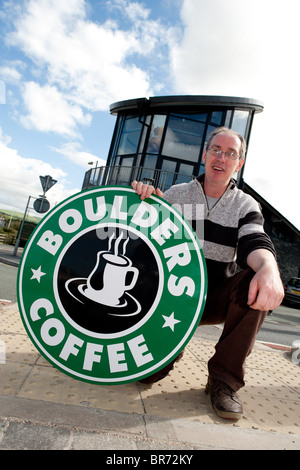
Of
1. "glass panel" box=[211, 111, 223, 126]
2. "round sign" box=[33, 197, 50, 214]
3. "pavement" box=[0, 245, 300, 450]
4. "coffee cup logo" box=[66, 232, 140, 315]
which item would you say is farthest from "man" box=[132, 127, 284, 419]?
"glass panel" box=[211, 111, 223, 126]

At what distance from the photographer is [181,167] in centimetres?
1252

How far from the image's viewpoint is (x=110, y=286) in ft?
5.31

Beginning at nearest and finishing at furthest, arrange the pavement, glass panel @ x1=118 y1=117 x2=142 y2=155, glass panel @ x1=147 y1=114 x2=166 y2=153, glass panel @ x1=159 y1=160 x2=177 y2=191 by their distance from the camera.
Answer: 1. the pavement
2. glass panel @ x1=159 y1=160 x2=177 y2=191
3. glass panel @ x1=147 y1=114 x2=166 y2=153
4. glass panel @ x1=118 y1=117 x2=142 y2=155

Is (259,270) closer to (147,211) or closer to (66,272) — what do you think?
(147,211)

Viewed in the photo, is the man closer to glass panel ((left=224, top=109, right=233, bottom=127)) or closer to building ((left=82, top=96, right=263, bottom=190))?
building ((left=82, top=96, right=263, bottom=190))

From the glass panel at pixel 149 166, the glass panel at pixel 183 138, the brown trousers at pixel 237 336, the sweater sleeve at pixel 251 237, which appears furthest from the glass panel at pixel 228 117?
the brown trousers at pixel 237 336

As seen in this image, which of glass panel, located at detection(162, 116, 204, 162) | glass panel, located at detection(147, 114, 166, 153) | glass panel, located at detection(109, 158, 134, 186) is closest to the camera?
glass panel, located at detection(162, 116, 204, 162)

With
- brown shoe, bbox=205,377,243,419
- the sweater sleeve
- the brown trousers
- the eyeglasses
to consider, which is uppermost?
the eyeglasses

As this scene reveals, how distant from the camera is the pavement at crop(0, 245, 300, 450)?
3.98ft

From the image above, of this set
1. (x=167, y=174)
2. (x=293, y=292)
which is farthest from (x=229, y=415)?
(x=293, y=292)

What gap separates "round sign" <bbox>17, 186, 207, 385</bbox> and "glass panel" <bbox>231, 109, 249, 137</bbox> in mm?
11508

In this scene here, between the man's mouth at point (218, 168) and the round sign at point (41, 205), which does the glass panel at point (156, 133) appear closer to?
the round sign at point (41, 205)

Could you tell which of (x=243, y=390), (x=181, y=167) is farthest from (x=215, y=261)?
(x=181, y=167)

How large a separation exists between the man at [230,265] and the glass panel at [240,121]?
422 inches
